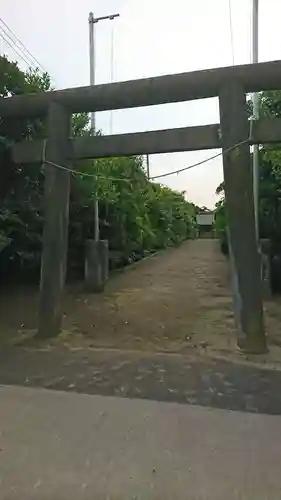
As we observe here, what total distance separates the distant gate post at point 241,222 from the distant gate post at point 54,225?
89.4 inches

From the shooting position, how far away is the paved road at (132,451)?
320 cm

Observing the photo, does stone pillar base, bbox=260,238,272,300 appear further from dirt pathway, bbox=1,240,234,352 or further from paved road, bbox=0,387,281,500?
paved road, bbox=0,387,281,500

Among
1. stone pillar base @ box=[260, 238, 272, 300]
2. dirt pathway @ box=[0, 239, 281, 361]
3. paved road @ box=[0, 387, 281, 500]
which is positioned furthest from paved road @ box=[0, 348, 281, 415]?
stone pillar base @ box=[260, 238, 272, 300]

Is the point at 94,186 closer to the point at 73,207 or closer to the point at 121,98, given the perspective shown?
the point at 73,207

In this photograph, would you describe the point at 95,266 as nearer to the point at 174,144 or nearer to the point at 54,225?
the point at 54,225

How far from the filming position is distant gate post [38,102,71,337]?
24.8ft

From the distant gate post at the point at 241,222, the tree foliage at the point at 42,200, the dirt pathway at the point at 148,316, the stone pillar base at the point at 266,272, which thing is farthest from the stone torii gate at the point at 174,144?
the stone pillar base at the point at 266,272

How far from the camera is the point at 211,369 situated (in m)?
5.88

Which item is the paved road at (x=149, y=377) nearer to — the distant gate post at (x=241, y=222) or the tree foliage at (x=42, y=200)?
the distant gate post at (x=241, y=222)

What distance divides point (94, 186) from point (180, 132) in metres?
4.96

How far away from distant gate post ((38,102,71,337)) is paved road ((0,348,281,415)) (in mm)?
862

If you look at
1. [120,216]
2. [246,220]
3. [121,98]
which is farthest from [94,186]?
[246,220]

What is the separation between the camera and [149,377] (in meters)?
5.61

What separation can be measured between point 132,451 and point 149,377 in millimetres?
1891
